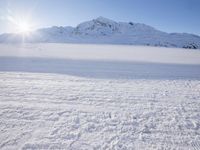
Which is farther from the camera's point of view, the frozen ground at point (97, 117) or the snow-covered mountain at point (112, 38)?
the snow-covered mountain at point (112, 38)

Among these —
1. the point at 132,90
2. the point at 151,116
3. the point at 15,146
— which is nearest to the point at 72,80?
the point at 132,90

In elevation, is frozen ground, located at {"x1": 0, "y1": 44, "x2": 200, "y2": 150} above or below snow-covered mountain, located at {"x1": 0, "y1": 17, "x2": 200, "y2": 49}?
below

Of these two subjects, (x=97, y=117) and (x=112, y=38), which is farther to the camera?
(x=112, y=38)

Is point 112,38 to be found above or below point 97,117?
above

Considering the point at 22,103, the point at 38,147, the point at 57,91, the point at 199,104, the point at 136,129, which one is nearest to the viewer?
the point at 38,147

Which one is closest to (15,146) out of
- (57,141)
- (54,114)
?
(57,141)

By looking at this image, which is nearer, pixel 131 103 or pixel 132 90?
pixel 131 103

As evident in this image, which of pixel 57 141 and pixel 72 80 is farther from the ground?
pixel 72 80

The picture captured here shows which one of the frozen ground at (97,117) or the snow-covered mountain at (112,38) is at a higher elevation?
the snow-covered mountain at (112,38)

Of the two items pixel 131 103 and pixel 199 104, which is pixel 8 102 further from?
pixel 199 104

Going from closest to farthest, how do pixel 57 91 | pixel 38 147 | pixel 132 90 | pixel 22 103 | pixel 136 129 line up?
pixel 38 147 < pixel 136 129 < pixel 22 103 < pixel 57 91 < pixel 132 90

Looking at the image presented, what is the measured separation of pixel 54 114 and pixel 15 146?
1196mm

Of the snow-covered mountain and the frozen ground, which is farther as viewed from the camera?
the snow-covered mountain

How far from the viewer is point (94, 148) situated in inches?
120
